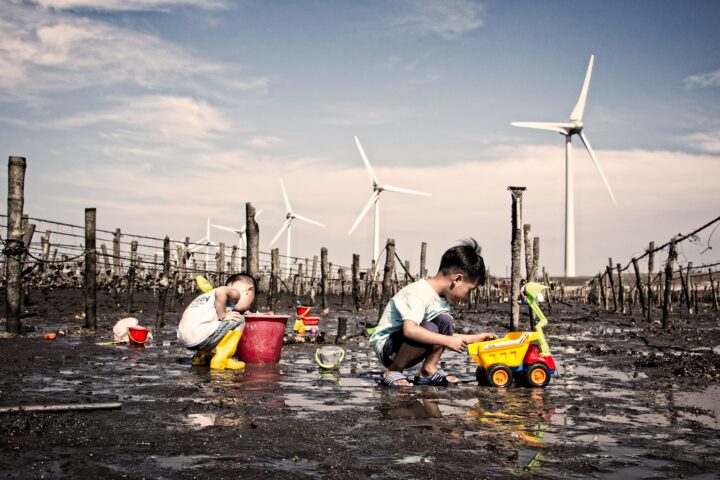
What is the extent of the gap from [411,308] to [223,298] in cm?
198

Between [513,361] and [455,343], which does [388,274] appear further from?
[455,343]

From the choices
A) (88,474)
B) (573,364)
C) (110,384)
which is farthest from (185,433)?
(573,364)

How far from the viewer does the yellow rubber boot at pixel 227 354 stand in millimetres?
6641

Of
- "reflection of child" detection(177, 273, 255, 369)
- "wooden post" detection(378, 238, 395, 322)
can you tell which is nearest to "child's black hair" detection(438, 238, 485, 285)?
"reflection of child" detection(177, 273, 255, 369)

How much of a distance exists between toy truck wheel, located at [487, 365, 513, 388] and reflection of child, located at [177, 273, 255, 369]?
8.16 feet

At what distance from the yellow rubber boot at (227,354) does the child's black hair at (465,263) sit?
2.32 metres

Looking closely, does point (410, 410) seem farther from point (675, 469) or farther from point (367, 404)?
point (675, 469)

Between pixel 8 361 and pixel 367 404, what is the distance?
4.03 metres

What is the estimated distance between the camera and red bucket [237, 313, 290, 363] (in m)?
7.02

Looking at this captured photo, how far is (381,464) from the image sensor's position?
2967 mm

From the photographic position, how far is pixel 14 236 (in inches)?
381

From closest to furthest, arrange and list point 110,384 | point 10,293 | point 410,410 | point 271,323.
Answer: point 410,410 → point 110,384 → point 271,323 → point 10,293

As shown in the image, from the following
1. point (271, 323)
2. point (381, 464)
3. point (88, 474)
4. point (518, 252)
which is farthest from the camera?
point (518, 252)

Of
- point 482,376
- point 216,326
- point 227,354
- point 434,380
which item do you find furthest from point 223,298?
point 482,376
